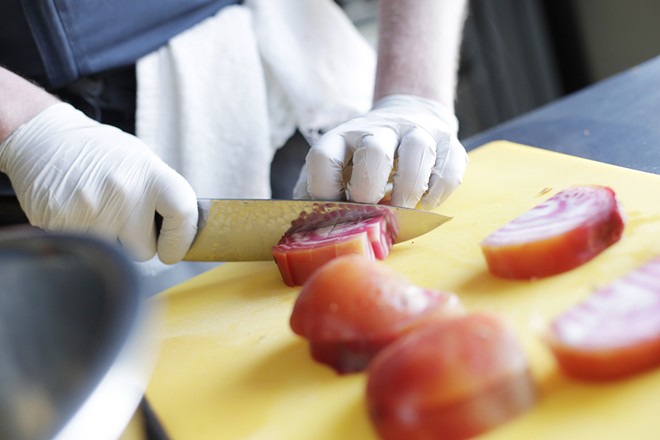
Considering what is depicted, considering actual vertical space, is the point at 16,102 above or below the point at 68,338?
above

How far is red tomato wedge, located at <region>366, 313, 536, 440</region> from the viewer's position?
810 millimetres

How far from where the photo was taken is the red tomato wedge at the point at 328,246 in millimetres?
1277

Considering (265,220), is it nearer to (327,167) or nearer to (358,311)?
(327,167)

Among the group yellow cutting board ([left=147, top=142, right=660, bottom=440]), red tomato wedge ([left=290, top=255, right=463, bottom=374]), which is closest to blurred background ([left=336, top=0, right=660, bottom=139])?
yellow cutting board ([left=147, top=142, right=660, bottom=440])

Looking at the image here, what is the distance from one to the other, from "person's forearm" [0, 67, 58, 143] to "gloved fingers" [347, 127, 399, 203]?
2.21ft

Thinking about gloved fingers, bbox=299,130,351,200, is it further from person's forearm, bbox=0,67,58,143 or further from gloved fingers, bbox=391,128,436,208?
person's forearm, bbox=0,67,58,143

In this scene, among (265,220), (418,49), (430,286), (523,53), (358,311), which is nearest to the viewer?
(358,311)

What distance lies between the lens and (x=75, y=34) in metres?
1.68

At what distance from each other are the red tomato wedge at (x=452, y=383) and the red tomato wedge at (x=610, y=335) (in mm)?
57

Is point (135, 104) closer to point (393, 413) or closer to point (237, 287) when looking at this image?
point (237, 287)

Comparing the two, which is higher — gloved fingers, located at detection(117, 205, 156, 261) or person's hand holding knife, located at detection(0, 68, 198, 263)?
person's hand holding knife, located at detection(0, 68, 198, 263)

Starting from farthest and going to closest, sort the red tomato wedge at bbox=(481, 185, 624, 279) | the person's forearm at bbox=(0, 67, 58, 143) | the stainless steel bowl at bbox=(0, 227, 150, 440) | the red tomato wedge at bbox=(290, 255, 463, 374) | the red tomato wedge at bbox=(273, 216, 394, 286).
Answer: the person's forearm at bbox=(0, 67, 58, 143)
the red tomato wedge at bbox=(273, 216, 394, 286)
the red tomato wedge at bbox=(481, 185, 624, 279)
the red tomato wedge at bbox=(290, 255, 463, 374)
the stainless steel bowl at bbox=(0, 227, 150, 440)

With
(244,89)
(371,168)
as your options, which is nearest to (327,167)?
(371,168)

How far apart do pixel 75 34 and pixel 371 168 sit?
79 centimetres
